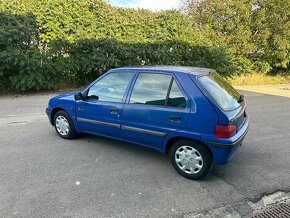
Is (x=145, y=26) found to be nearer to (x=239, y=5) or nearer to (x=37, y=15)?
(x=37, y=15)

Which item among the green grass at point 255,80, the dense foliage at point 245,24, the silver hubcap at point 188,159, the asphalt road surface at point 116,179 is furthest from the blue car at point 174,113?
the dense foliage at point 245,24

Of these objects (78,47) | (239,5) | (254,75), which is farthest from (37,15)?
(254,75)

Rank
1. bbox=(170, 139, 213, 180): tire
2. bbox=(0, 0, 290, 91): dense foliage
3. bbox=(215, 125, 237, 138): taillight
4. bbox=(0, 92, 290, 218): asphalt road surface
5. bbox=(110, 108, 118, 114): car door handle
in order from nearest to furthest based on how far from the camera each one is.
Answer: bbox=(0, 92, 290, 218): asphalt road surface, bbox=(215, 125, 237, 138): taillight, bbox=(170, 139, 213, 180): tire, bbox=(110, 108, 118, 114): car door handle, bbox=(0, 0, 290, 91): dense foliage

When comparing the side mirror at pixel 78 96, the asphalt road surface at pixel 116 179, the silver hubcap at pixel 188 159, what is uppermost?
the side mirror at pixel 78 96

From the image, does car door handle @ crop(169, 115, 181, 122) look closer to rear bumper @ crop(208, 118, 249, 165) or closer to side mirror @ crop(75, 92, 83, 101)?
rear bumper @ crop(208, 118, 249, 165)

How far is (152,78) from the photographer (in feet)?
12.0

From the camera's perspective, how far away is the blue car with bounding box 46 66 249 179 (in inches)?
123

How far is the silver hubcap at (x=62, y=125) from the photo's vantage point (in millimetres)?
4723

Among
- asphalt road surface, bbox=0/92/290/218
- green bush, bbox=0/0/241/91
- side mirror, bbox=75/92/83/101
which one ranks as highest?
green bush, bbox=0/0/241/91

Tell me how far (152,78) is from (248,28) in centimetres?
1161

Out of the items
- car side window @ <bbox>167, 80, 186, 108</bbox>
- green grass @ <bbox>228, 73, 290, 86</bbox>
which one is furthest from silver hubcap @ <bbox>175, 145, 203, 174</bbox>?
green grass @ <bbox>228, 73, 290, 86</bbox>

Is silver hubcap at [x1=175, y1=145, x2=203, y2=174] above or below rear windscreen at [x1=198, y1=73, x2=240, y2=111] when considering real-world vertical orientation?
below

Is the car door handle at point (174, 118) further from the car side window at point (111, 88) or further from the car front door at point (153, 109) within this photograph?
the car side window at point (111, 88)

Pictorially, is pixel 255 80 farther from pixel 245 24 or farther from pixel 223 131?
pixel 223 131
